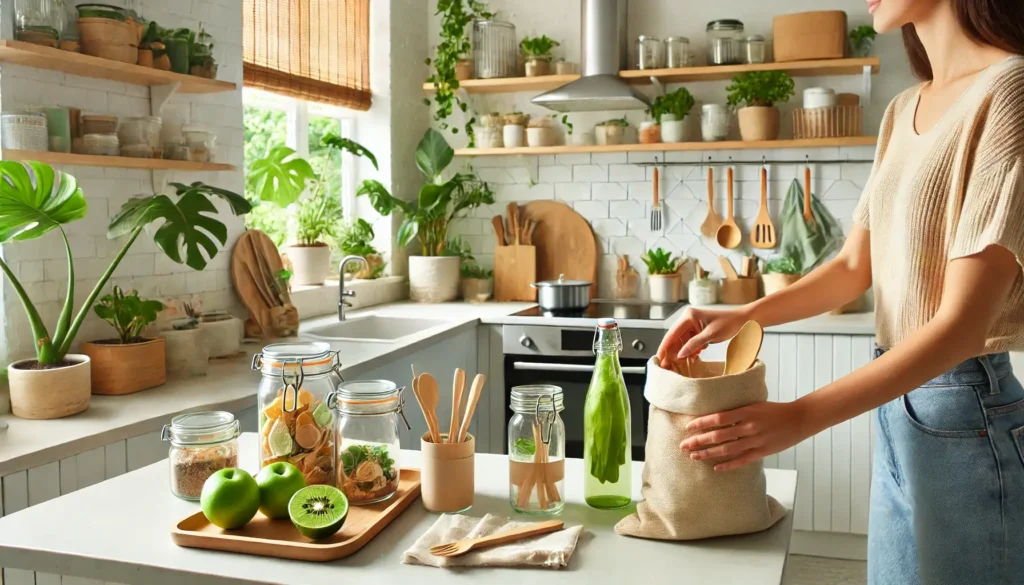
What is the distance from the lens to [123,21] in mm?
2682

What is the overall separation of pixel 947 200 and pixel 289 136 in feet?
11.0

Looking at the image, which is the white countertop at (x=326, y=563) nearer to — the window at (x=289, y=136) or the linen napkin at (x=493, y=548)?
the linen napkin at (x=493, y=548)

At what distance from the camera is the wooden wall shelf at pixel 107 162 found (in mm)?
2469

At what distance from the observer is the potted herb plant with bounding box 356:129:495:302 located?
4551 mm

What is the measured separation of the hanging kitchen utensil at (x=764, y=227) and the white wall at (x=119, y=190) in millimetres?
2368

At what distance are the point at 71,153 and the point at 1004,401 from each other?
2.36 metres

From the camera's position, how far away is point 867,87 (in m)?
4.21

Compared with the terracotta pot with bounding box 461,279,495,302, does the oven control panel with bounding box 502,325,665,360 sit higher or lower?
lower

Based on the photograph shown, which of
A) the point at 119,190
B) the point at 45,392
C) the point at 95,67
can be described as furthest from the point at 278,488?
the point at 119,190

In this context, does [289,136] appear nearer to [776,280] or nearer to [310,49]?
[310,49]

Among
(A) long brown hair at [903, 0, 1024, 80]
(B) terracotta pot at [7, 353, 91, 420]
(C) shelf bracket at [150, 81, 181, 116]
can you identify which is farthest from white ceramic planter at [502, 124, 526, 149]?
(A) long brown hair at [903, 0, 1024, 80]

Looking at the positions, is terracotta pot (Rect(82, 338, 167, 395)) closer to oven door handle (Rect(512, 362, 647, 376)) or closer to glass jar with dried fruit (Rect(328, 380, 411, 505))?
glass jar with dried fruit (Rect(328, 380, 411, 505))

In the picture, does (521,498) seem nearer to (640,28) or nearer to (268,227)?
(268,227)

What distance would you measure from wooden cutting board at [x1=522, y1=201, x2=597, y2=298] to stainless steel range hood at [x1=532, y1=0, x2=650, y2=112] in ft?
1.91
